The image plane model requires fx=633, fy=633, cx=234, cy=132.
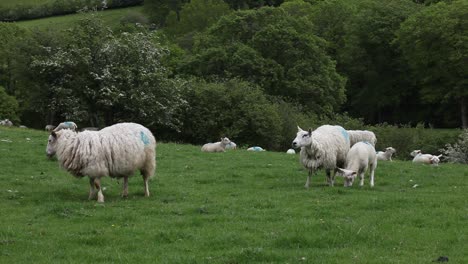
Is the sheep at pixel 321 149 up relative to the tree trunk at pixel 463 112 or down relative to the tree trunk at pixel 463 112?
down

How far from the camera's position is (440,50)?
72.3 m

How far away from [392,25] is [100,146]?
6922 centimetres

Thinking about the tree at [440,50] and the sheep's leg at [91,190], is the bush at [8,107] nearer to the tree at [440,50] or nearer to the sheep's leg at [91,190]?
the tree at [440,50]

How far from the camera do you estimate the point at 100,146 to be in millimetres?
18141

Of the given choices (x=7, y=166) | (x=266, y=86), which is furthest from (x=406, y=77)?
(x=7, y=166)

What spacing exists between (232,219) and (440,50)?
62867 millimetres

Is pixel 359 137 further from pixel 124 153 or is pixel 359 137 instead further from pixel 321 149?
pixel 124 153

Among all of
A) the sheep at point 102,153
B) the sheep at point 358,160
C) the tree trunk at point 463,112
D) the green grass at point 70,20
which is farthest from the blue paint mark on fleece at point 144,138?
the green grass at point 70,20

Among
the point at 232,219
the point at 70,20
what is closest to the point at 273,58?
the point at 232,219

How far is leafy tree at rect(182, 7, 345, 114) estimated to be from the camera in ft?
211

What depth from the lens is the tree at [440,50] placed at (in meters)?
70.4

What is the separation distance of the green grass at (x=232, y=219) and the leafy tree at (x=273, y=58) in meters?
40.4

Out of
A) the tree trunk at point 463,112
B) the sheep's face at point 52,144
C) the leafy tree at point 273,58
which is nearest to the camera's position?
the sheep's face at point 52,144

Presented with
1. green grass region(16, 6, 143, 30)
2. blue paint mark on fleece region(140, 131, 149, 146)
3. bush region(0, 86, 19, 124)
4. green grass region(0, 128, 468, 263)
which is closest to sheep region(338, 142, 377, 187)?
green grass region(0, 128, 468, 263)
